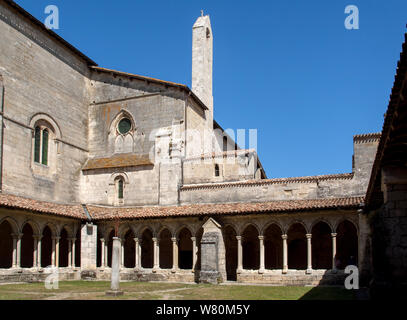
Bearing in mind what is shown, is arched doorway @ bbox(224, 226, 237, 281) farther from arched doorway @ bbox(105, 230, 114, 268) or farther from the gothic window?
the gothic window

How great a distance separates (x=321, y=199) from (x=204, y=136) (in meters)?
10.1

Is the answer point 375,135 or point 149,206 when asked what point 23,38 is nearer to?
point 149,206

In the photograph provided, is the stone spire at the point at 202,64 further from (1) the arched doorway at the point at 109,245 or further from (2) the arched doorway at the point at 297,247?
(1) the arched doorway at the point at 109,245

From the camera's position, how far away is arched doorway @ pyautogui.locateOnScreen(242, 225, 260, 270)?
88.9 ft

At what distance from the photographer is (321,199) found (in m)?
23.8

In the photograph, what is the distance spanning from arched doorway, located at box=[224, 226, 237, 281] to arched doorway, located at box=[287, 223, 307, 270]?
2.98 m

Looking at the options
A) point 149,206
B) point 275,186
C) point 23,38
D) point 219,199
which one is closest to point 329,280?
point 275,186

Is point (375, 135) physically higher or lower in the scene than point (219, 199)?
higher

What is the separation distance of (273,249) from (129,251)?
823 centimetres

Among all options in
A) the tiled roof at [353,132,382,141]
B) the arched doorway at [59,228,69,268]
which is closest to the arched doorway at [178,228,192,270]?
the arched doorway at [59,228,69,268]

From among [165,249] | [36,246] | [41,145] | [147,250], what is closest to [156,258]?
[165,249]

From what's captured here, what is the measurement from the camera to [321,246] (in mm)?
26031

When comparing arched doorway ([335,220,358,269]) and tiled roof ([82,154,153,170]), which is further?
tiled roof ([82,154,153,170])

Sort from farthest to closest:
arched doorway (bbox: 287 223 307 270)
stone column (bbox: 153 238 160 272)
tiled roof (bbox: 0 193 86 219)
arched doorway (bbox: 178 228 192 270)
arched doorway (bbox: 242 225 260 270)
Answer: arched doorway (bbox: 178 228 192 270) → arched doorway (bbox: 242 225 260 270) → arched doorway (bbox: 287 223 307 270) → stone column (bbox: 153 238 160 272) → tiled roof (bbox: 0 193 86 219)
